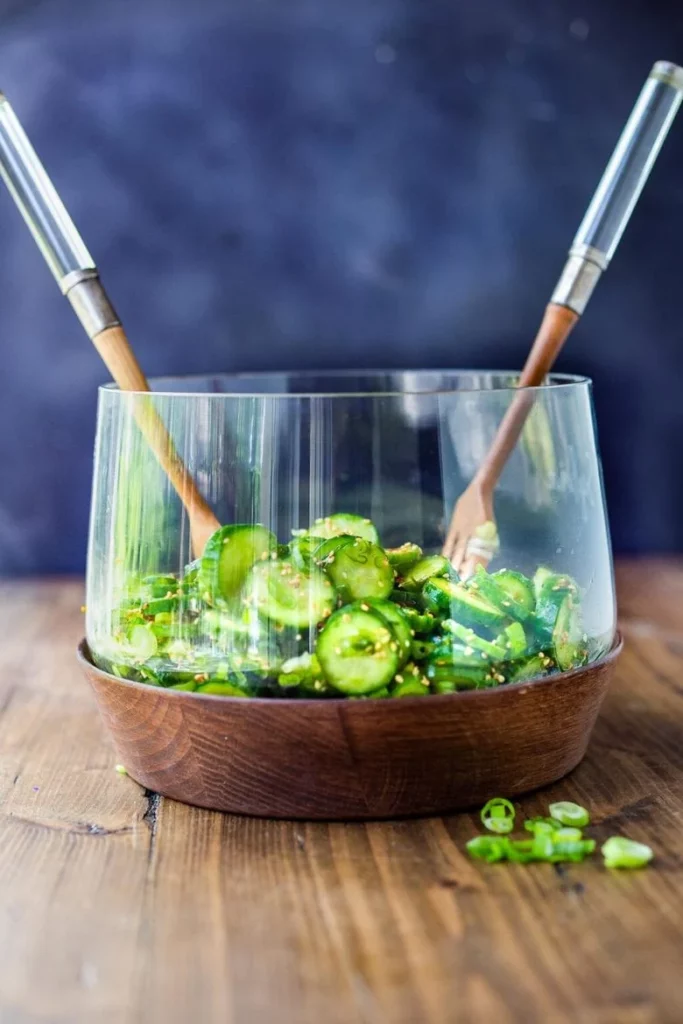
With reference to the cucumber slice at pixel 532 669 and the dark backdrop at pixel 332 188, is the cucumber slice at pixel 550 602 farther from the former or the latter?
the dark backdrop at pixel 332 188

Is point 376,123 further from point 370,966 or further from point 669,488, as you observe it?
point 370,966

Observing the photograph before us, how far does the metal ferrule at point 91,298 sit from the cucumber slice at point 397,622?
332mm

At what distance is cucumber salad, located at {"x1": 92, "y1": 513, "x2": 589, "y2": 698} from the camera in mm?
797

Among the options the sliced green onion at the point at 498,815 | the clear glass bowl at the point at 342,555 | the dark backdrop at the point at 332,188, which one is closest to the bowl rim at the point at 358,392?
the clear glass bowl at the point at 342,555

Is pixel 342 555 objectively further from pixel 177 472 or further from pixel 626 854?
pixel 626 854

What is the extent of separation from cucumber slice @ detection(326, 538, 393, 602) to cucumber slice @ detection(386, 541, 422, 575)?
3cm

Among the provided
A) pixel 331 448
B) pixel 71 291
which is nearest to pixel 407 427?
pixel 331 448

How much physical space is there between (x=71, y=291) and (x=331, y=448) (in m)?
0.29

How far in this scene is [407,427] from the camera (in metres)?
0.83

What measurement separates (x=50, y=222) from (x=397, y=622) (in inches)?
17.0

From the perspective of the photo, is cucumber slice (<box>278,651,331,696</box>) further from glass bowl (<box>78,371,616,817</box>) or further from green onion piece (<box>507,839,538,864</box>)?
green onion piece (<box>507,839,538,864</box>)

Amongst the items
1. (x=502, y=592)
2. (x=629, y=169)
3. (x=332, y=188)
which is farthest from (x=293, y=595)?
(x=332, y=188)

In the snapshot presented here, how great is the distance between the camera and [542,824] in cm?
82

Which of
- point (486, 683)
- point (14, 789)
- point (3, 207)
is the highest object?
point (3, 207)
